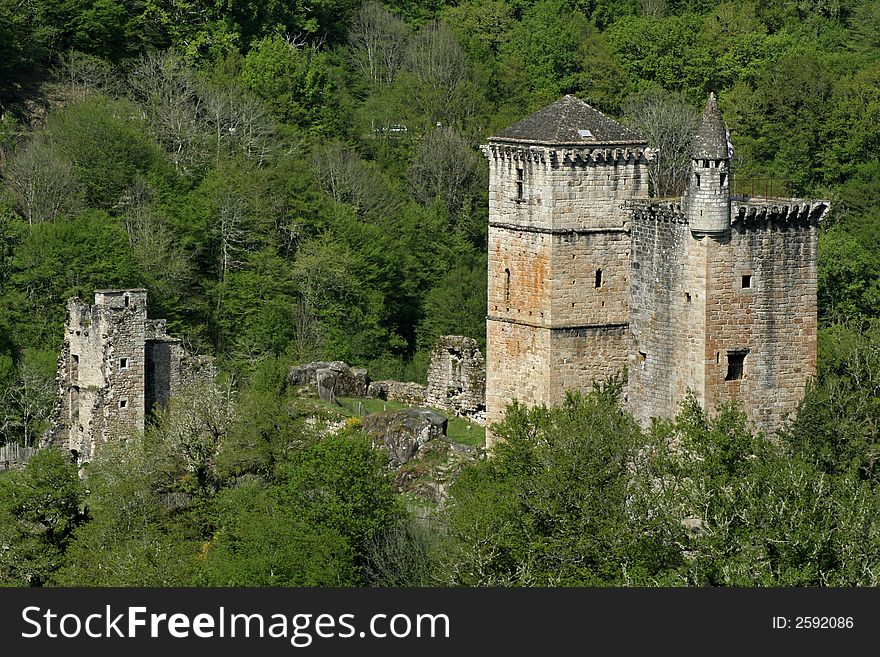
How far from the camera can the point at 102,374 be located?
255 feet

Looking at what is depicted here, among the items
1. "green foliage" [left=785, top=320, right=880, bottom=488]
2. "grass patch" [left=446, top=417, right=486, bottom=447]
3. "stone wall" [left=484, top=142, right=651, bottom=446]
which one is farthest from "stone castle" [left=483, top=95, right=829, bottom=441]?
"grass patch" [left=446, top=417, right=486, bottom=447]

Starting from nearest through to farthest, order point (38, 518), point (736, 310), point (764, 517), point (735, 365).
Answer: point (764, 517), point (736, 310), point (735, 365), point (38, 518)

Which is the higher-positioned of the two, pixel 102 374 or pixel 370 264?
pixel 370 264

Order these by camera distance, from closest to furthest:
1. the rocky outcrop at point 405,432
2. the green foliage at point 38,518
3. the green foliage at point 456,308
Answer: the green foliage at point 38,518 → the rocky outcrop at point 405,432 → the green foliage at point 456,308

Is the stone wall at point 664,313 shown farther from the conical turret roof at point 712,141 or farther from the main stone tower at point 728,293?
the conical turret roof at point 712,141

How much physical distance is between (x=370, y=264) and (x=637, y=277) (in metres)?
30.0

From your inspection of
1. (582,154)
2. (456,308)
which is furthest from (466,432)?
(456,308)

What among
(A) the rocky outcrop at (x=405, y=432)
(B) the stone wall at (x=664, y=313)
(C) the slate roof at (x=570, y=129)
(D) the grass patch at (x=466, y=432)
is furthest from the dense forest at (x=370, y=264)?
(C) the slate roof at (x=570, y=129)

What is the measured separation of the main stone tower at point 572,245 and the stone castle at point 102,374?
48.4ft

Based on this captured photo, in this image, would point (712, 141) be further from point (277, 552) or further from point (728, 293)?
point (277, 552)

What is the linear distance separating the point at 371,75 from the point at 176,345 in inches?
1465

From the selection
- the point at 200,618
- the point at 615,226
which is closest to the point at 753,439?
the point at 615,226

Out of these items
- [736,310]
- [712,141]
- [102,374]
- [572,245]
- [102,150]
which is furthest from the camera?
[102,150]

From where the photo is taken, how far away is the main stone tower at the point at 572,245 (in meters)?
66.1
